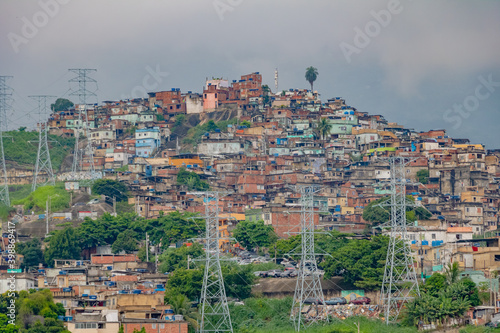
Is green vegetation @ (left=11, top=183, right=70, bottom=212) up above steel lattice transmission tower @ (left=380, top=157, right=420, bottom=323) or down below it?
above

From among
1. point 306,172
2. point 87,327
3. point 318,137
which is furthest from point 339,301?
point 318,137

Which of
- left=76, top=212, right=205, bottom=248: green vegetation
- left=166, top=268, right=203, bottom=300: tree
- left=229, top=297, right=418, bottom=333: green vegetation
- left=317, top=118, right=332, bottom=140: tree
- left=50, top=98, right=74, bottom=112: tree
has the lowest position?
left=229, top=297, right=418, bottom=333: green vegetation

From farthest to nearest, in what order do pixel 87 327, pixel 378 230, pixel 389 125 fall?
pixel 389 125
pixel 378 230
pixel 87 327

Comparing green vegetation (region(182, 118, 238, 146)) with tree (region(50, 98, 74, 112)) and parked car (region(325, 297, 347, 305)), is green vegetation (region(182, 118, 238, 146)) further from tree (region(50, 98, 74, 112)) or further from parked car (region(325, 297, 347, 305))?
parked car (region(325, 297, 347, 305))

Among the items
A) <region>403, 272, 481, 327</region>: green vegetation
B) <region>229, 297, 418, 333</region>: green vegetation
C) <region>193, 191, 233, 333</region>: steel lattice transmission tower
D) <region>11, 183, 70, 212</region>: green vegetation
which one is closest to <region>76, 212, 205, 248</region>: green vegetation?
<region>11, 183, 70, 212</region>: green vegetation

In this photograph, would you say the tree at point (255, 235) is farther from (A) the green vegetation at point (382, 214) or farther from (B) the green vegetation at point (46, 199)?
(B) the green vegetation at point (46, 199)

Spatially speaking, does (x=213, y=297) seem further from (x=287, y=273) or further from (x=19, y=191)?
(x=19, y=191)

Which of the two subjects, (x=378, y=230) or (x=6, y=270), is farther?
(x=378, y=230)

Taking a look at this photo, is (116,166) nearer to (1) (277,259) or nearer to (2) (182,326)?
(1) (277,259)
